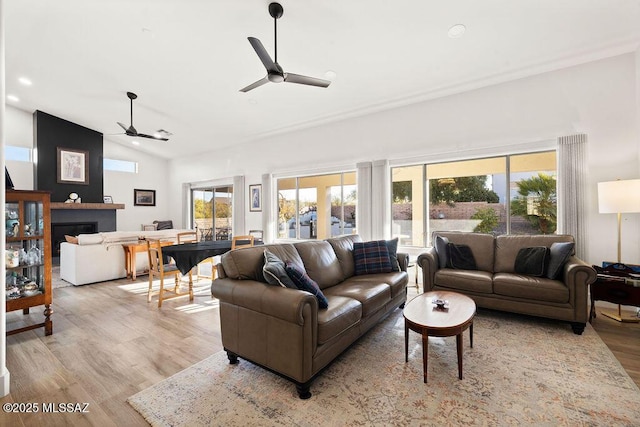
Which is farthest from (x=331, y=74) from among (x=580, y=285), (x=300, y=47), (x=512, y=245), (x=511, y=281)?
(x=580, y=285)

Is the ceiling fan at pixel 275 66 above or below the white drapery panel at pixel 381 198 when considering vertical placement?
above

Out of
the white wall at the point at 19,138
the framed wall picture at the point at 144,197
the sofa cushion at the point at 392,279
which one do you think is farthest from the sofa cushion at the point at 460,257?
the white wall at the point at 19,138

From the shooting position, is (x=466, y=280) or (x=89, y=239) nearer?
(x=466, y=280)

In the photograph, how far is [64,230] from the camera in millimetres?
7418

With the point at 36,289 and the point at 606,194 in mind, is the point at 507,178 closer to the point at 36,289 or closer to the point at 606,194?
the point at 606,194

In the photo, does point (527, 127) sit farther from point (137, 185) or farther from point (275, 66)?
point (137, 185)

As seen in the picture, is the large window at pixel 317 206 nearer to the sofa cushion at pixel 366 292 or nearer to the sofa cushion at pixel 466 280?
the sofa cushion at pixel 466 280

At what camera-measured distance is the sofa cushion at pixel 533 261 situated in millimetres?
3311

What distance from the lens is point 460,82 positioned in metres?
4.36

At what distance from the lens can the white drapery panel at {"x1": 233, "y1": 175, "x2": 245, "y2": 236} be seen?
7402mm

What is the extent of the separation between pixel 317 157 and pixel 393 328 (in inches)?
161

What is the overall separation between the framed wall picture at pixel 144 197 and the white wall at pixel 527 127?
6.03m

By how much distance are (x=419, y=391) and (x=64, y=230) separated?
367 inches

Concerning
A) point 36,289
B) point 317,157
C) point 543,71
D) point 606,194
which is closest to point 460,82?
point 543,71
